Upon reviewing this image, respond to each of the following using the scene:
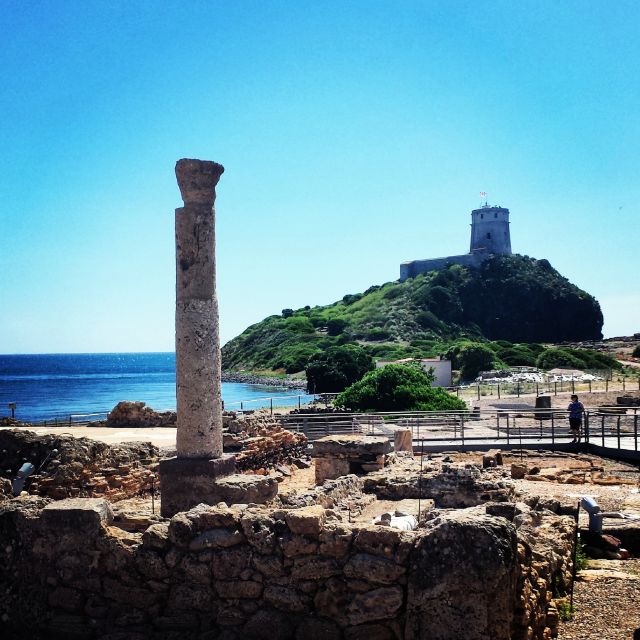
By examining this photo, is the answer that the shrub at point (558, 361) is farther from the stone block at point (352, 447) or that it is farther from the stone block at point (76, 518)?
the stone block at point (76, 518)

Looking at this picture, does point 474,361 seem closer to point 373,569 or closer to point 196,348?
point 196,348

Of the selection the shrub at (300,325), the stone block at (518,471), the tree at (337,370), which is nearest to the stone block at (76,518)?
the stone block at (518,471)

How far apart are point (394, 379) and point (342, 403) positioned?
2099 millimetres

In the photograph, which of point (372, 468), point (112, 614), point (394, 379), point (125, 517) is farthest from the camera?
point (394, 379)

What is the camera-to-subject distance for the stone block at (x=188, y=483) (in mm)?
8883

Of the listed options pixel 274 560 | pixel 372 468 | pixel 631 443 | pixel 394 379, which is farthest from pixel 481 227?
pixel 274 560

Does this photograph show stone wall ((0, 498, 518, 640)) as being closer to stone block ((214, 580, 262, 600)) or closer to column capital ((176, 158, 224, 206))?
stone block ((214, 580, 262, 600))

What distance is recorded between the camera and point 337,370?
38.7 meters

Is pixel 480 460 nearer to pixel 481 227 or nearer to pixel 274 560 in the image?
pixel 274 560

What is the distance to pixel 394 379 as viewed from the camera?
2688cm

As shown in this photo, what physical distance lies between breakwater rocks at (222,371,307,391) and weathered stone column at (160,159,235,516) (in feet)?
158

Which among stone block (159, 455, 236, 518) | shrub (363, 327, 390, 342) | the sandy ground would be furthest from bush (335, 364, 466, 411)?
shrub (363, 327, 390, 342)

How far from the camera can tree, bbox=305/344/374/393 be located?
38344mm

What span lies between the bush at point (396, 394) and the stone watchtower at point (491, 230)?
264 ft
